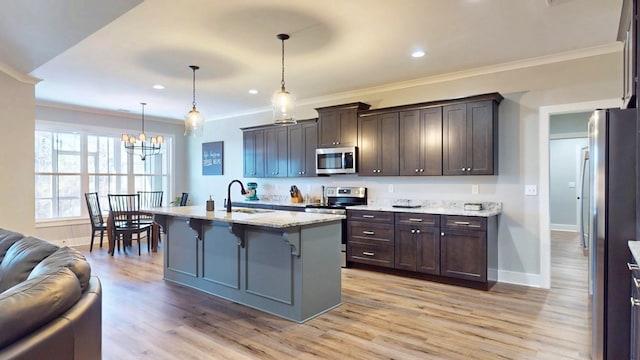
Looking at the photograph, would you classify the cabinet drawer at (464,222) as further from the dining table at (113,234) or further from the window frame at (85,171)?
the window frame at (85,171)

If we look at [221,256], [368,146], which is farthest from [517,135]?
[221,256]

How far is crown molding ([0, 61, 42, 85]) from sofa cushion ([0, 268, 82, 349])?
386 cm

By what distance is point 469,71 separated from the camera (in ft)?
14.7

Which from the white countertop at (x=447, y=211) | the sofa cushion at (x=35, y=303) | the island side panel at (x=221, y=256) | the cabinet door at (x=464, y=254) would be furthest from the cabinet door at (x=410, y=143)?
the sofa cushion at (x=35, y=303)

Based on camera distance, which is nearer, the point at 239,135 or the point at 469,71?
the point at 469,71

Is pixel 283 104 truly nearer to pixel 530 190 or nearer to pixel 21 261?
pixel 21 261

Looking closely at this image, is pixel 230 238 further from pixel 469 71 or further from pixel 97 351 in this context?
pixel 469 71

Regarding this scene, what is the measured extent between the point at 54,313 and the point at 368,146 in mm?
4291

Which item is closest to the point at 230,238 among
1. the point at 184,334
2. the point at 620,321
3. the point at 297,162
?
the point at 184,334

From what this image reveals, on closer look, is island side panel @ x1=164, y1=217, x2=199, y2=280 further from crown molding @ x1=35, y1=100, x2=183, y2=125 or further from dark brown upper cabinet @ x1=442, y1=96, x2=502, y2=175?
crown molding @ x1=35, y1=100, x2=183, y2=125

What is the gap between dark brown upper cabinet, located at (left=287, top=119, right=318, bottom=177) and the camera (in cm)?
583

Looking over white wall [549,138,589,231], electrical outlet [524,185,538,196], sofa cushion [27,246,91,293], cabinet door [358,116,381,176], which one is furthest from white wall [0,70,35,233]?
white wall [549,138,589,231]

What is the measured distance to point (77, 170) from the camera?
6863 millimetres

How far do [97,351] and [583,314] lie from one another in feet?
12.5
